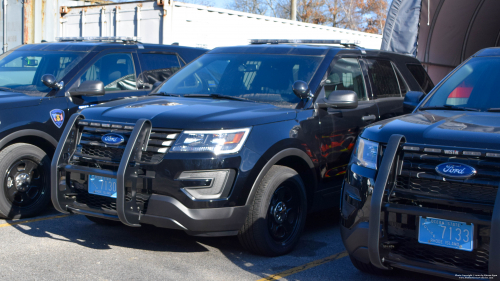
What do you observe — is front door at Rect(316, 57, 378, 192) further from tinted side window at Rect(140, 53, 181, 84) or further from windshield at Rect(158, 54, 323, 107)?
tinted side window at Rect(140, 53, 181, 84)

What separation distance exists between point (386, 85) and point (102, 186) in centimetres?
349

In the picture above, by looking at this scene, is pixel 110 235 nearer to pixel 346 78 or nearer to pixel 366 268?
pixel 366 268

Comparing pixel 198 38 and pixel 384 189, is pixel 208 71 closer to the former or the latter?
pixel 384 189

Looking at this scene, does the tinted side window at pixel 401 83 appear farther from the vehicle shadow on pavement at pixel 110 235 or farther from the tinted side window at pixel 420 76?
the vehicle shadow on pavement at pixel 110 235

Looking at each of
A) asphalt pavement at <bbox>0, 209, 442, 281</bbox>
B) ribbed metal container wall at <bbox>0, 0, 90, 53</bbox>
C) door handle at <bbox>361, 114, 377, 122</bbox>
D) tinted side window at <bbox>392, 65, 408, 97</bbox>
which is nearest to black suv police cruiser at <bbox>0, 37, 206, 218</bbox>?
asphalt pavement at <bbox>0, 209, 442, 281</bbox>

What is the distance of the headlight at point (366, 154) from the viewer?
3.70 m

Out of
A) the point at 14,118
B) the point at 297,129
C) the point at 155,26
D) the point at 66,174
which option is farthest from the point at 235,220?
the point at 155,26

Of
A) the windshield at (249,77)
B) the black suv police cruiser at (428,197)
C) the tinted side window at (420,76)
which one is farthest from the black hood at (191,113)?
the tinted side window at (420,76)

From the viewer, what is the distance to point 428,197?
3.32 metres

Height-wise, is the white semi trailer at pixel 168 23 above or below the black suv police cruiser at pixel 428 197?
above

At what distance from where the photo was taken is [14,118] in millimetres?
5539

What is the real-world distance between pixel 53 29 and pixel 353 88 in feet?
39.3

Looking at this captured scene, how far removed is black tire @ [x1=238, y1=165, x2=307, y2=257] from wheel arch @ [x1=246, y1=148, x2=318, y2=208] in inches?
3.8

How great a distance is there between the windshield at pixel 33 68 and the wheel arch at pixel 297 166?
3021mm
